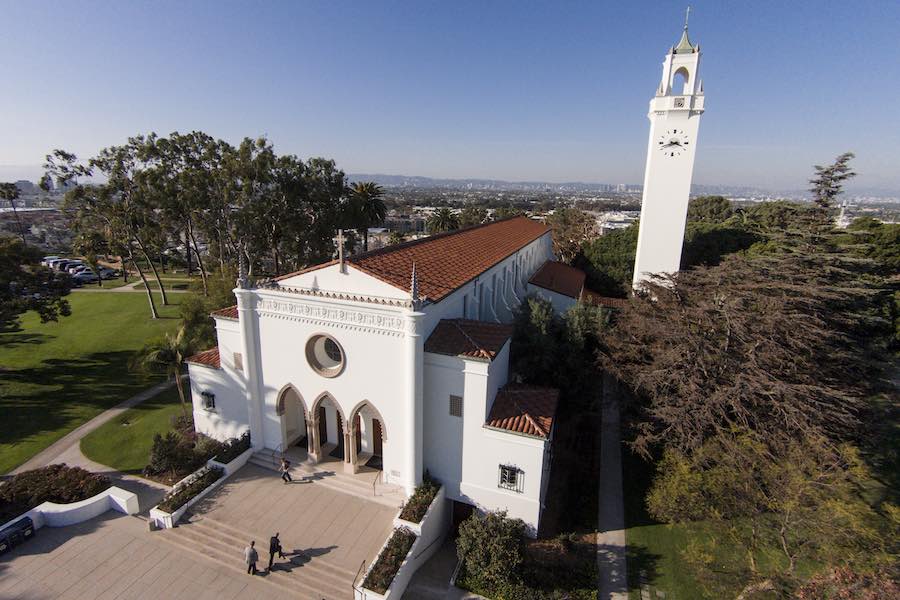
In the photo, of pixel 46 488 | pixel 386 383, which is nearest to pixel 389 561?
pixel 386 383

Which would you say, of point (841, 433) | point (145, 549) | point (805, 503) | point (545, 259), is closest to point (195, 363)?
point (145, 549)

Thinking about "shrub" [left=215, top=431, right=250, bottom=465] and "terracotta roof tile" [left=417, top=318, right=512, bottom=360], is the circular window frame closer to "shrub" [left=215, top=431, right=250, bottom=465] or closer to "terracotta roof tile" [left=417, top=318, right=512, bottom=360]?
"terracotta roof tile" [left=417, top=318, right=512, bottom=360]

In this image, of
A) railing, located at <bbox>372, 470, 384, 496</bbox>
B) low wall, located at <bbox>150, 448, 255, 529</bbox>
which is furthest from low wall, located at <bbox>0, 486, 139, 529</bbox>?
railing, located at <bbox>372, 470, 384, 496</bbox>

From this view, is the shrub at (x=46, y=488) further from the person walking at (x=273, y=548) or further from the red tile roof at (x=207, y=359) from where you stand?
the person walking at (x=273, y=548)

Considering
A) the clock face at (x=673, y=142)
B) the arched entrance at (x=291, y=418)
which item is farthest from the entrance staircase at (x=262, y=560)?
the clock face at (x=673, y=142)

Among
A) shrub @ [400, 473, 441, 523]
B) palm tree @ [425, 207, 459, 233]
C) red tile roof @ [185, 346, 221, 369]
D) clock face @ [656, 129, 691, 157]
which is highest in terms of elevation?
clock face @ [656, 129, 691, 157]

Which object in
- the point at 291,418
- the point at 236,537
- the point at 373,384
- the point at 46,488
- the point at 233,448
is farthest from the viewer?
the point at 291,418

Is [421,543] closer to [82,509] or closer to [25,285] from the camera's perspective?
[82,509]
